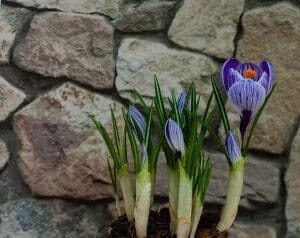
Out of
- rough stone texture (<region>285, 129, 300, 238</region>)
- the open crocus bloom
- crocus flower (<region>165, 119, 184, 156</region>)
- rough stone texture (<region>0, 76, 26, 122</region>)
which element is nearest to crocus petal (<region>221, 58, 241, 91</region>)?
the open crocus bloom

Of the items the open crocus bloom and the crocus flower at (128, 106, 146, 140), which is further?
the crocus flower at (128, 106, 146, 140)

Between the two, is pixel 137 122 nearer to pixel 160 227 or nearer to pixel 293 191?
pixel 160 227

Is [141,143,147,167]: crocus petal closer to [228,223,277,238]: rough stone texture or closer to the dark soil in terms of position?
the dark soil

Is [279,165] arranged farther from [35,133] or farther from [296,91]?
[35,133]

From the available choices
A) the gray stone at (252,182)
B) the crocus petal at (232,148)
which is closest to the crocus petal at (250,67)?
the crocus petal at (232,148)

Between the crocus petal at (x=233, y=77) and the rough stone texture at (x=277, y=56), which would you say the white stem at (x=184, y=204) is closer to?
the crocus petal at (x=233, y=77)

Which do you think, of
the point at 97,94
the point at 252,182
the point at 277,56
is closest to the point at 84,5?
the point at 97,94

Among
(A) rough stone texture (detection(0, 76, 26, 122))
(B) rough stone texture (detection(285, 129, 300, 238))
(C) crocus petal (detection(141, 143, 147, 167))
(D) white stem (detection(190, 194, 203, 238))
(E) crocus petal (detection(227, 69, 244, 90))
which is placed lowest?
(B) rough stone texture (detection(285, 129, 300, 238))
